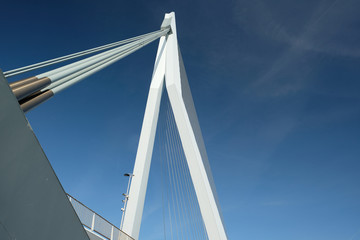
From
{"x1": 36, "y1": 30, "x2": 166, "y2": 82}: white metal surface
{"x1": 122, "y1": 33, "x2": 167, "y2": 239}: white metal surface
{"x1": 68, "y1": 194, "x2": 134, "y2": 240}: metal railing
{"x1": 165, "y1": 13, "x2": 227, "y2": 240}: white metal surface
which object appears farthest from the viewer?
{"x1": 122, "y1": 33, "x2": 167, "y2": 239}: white metal surface

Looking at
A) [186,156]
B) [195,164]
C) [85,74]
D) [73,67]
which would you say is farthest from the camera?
[186,156]

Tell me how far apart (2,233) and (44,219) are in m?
0.25

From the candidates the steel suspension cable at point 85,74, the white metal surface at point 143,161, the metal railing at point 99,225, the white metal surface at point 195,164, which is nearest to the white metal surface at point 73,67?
the steel suspension cable at point 85,74

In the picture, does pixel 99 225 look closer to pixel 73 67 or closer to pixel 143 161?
pixel 143 161

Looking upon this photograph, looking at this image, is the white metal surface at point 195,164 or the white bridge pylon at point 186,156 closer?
the white metal surface at point 195,164

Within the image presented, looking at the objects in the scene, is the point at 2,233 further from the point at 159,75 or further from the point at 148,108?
the point at 159,75

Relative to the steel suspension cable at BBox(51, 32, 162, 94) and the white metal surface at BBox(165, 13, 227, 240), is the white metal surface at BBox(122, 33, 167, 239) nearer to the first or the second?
the white metal surface at BBox(165, 13, 227, 240)

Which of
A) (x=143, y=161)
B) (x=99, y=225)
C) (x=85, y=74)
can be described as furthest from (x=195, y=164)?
(x=85, y=74)

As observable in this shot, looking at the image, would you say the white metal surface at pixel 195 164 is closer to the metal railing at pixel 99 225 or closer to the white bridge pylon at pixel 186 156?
the white bridge pylon at pixel 186 156

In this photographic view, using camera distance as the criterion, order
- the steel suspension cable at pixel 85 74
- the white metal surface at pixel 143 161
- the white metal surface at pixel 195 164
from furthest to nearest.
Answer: the white metal surface at pixel 143 161 < the white metal surface at pixel 195 164 < the steel suspension cable at pixel 85 74

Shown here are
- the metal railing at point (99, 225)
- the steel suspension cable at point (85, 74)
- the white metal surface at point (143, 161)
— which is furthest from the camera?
the white metal surface at point (143, 161)

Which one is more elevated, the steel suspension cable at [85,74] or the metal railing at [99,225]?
the steel suspension cable at [85,74]

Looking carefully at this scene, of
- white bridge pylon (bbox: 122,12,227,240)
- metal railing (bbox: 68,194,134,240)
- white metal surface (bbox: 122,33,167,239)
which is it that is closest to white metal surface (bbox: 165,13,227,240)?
white bridge pylon (bbox: 122,12,227,240)

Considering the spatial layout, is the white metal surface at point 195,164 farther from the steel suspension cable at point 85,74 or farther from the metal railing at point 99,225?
the metal railing at point 99,225
